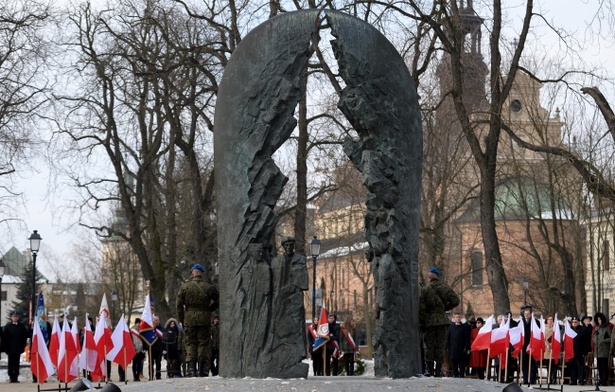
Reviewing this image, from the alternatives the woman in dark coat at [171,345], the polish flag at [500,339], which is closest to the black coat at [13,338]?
the woman in dark coat at [171,345]

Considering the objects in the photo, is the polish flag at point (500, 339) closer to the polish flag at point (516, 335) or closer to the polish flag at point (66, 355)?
the polish flag at point (516, 335)

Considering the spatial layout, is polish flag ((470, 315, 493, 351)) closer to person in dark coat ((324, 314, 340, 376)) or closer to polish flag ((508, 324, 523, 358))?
polish flag ((508, 324, 523, 358))

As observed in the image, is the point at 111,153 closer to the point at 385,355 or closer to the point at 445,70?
the point at 445,70

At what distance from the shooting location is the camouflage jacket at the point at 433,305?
17594mm

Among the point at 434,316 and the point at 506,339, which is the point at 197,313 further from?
the point at 506,339

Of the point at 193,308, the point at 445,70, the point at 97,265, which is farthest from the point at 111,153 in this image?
the point at 97,265

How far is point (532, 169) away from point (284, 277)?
27850 millimetres

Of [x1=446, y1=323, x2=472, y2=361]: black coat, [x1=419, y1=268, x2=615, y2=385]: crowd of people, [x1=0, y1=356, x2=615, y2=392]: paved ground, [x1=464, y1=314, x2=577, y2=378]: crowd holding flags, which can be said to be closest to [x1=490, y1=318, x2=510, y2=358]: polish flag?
[x1=464, y1=314, x2=577, y2=378]: crowd holding flags

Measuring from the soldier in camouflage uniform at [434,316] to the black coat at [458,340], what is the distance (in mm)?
5968

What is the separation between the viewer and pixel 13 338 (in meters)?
28.1

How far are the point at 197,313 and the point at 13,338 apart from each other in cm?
1149

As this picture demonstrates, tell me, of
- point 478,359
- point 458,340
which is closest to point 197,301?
point 458,340

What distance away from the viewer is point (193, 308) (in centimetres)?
1808

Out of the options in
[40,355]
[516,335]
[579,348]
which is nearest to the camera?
[40,355]
